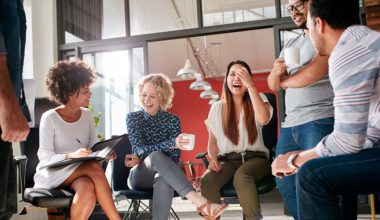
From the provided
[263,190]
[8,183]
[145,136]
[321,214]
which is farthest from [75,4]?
[321,214]

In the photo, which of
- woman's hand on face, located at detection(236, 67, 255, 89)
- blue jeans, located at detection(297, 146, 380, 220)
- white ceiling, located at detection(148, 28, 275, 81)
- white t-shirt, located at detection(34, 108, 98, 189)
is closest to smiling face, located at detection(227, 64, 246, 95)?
woman's hand on face, located at detection(236, 67, 255, 89)

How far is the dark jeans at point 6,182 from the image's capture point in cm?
117

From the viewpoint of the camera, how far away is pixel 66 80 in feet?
8.06

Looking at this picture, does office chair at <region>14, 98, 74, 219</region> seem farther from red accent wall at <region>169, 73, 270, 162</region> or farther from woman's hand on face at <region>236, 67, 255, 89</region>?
red accent wall at <region>169, 73, 270, 162</region>

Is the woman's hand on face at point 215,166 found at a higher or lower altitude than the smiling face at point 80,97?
lower

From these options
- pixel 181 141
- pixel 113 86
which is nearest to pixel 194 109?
pixel 113 86

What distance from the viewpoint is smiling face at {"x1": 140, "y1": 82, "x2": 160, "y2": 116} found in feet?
9.00

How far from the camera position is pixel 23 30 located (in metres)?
1.40

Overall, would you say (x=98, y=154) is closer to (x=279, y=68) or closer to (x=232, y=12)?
Result: (x=279, y=68)

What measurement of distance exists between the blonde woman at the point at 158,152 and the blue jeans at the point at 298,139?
56 centimetres

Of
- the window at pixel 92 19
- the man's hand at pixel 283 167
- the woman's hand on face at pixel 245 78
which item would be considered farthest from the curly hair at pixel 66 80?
the window at pixel 92 19

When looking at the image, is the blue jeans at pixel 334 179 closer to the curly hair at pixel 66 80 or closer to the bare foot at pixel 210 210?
the bare foot at pixel 210 210

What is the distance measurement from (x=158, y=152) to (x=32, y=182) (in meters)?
0.96

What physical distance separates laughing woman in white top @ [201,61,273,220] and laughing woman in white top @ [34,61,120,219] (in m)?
0.64
